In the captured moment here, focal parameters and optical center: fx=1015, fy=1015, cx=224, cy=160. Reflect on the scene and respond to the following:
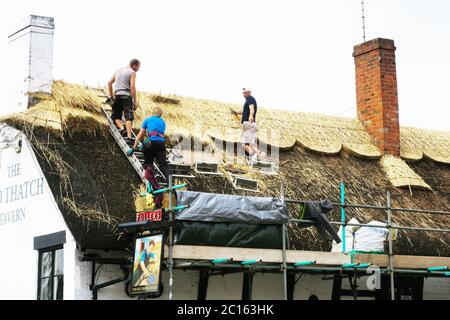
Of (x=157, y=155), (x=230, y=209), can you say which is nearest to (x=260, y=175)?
(x=230, y=209)

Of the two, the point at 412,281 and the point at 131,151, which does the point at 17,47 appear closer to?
the point at 131,151

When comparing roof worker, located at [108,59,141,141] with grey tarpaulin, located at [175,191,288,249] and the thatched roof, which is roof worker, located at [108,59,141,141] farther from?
grey tarpaulin, located at [175,191,288,249]

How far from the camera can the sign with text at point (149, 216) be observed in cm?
1656

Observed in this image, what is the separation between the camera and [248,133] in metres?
21.2

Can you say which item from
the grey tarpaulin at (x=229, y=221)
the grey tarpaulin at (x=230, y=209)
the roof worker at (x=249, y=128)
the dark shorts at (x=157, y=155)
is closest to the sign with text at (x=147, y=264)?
the grey tarpaulin at (x=229, y=221)

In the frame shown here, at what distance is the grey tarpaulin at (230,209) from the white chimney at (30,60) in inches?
179

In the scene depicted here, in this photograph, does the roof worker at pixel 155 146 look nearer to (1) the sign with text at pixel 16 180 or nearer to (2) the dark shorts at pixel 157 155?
(2) the dark shorts at pixel 157 155

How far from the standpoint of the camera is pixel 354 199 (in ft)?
69.2

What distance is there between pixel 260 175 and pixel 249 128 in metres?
1.25

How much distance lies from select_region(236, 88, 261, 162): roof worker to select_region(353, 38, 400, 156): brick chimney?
4.31 m

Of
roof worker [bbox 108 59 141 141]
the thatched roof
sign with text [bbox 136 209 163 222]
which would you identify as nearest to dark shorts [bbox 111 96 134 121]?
roof worker [bbox 108 59 141 141]
